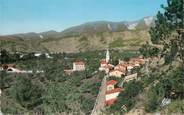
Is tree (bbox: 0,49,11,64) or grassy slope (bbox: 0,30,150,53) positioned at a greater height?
tree (bbox: 0,49,11,64)

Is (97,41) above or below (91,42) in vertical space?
above

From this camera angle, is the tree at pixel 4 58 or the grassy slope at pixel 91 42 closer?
the tree at pixel 4 58

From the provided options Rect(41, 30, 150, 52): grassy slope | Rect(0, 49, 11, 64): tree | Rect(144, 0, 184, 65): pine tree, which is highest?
Rect(144, 0, 184, 65): pine tree

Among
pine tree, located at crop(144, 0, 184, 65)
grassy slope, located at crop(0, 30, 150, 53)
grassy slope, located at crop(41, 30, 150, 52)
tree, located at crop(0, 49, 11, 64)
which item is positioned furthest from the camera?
grassy slope, located at crop(41, 30, 150, 52)

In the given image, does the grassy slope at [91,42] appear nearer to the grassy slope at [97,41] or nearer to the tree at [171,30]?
the grassy slope at [97,41]

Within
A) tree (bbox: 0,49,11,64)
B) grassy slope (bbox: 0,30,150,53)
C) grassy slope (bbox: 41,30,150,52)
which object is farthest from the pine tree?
grassy slope (bbox: 41,30,150,52)

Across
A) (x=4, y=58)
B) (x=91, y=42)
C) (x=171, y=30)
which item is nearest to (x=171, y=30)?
(x=171, y=30)

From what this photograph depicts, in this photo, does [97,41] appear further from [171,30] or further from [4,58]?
[171,30]

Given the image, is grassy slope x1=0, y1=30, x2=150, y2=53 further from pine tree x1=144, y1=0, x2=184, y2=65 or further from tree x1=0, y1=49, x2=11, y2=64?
pine tree x1=144, y1=0, x2=184, y2=65

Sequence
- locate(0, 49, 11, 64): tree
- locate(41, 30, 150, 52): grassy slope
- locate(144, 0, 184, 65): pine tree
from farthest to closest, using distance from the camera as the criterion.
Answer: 1. locate(41, 30, 150, 52): grassy slope
2. locate(0, 49, 11, 64): tree
3. locate(144, 0, 184, 65): pine tree

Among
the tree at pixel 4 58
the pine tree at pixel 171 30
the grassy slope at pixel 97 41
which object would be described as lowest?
the grassy slope at pixel 97 41

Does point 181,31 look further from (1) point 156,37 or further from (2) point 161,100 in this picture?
(2) point 161,100

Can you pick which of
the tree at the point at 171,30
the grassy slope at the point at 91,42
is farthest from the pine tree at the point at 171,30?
the grassy slope at the point at 91,42

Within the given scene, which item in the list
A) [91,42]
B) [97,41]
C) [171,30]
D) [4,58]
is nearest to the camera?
[171,30]
